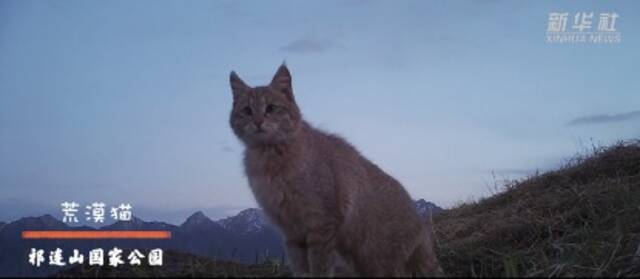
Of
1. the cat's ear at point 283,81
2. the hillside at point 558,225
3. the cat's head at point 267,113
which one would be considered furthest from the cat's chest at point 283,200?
the hillside at point 558,225

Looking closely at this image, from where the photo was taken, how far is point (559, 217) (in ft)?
30.7

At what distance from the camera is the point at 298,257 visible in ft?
17.3

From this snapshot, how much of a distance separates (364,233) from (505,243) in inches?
168

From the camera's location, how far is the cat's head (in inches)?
222

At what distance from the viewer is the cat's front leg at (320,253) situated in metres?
5.07

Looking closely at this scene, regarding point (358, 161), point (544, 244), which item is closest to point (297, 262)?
point (358, 161)

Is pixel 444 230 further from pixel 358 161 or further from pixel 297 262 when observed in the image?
pixel 297 262

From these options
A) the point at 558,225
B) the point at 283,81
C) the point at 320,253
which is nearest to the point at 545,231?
the point at 558,225

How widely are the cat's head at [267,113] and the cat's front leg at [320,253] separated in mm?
959

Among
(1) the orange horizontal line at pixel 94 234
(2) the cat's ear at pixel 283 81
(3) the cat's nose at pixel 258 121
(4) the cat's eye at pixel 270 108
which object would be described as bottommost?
(1) the orange horizontal line at pixel 94 234

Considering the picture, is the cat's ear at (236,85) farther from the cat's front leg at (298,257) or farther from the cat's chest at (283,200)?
the cat's front leg at (298,257)

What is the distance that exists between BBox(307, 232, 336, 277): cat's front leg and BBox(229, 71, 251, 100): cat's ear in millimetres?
1642

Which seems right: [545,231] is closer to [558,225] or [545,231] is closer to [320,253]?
[558,225]

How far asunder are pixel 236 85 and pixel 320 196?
150 centimetres
